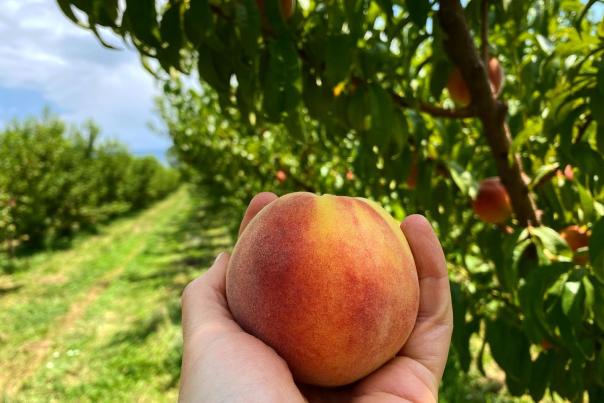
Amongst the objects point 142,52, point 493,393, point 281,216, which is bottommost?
point 493,393

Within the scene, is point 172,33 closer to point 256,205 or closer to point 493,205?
point 256,205

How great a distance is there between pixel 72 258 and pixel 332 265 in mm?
7921

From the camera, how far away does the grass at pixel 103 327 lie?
2.98 m

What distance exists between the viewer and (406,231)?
2.58 feet

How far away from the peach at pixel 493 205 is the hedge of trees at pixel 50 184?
18.5 feet

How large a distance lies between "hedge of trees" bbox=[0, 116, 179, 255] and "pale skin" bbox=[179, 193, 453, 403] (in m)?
5.68

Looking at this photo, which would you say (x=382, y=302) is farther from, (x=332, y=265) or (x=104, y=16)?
(x=104, y=16)

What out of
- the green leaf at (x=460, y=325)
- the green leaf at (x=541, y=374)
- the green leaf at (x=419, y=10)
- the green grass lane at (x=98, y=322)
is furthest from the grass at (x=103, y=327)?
the green leaf at (x=419, y=10)

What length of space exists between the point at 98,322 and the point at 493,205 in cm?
400

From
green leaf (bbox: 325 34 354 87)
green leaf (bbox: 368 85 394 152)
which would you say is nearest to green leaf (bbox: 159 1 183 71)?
green leaf (bbox: 325 34 354 87)

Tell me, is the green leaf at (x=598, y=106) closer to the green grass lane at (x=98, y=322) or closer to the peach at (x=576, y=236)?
the peach at (x=576, y=236)

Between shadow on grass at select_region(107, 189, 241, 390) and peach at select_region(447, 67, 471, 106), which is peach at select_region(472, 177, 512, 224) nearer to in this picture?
peach at select_region(447, 67, 471, 106)

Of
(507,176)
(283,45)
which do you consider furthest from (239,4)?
(507,176)

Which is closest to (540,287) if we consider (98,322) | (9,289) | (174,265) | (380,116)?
(380,116)
